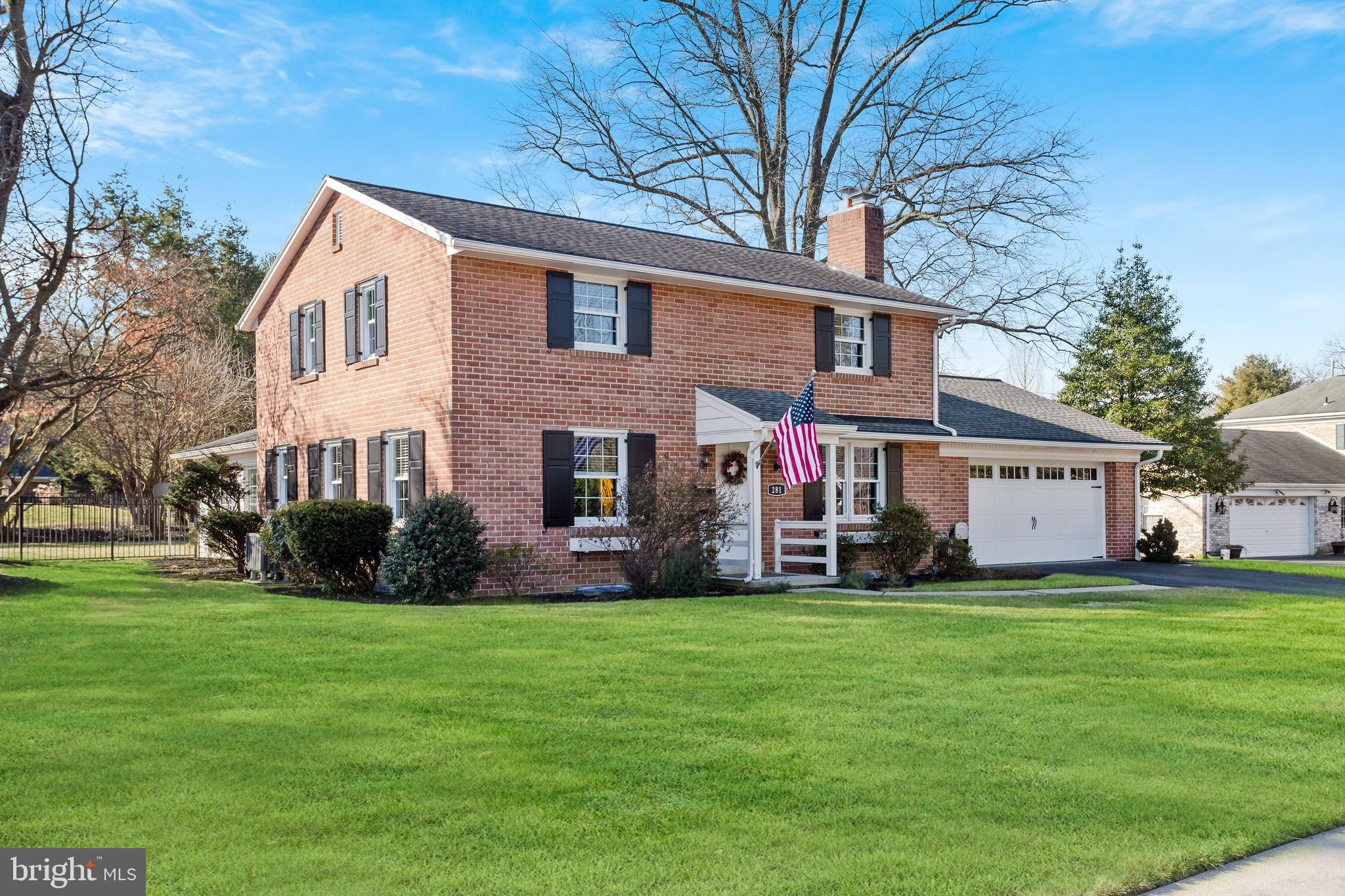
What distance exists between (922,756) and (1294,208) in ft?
76.0

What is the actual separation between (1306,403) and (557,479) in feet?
117

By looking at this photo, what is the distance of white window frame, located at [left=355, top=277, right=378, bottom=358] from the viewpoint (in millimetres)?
18594

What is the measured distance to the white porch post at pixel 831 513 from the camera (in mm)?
17656

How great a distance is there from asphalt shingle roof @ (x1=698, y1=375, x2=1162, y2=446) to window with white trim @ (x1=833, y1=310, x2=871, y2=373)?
1.07 m

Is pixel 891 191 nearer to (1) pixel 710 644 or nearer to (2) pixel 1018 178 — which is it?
(2) pixel 1018 178

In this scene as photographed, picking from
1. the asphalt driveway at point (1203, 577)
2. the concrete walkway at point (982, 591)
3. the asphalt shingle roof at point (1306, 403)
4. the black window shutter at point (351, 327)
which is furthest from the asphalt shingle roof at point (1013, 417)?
the asphalt shingle roof at point (1306, 403)

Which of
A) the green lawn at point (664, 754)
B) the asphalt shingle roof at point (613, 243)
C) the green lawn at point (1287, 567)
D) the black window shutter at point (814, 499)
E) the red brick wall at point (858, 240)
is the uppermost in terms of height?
the red brick wall at point (858, 240)

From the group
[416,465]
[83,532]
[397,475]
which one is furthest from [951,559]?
[83,532]

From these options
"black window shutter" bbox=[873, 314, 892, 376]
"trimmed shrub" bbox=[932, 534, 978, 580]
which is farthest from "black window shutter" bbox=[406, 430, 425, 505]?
"trimmed shrub" bbox=[932, 534, 978, 580]

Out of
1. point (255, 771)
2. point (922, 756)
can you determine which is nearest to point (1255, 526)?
point (922, 756)

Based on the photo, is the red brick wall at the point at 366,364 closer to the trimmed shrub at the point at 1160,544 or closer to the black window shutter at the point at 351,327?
the black window shutter at the point at 351,327

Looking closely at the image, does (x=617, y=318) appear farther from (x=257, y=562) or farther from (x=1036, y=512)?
(x=1036, y=512)

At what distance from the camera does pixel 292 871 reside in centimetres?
422

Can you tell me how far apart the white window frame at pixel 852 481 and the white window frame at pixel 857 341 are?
1544 mm
